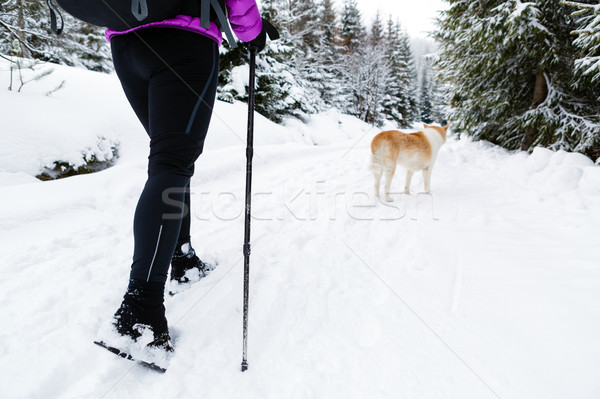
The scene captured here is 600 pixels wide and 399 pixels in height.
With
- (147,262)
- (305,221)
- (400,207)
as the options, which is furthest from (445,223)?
(147,262)

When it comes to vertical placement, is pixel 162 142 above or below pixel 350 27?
below

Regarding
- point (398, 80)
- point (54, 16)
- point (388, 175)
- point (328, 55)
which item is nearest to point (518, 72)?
point (388, 175)

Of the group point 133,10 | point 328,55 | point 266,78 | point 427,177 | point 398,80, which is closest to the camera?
point 133,10

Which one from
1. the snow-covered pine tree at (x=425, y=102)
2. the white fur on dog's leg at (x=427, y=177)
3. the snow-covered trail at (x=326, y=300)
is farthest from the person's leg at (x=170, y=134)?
the snow-covered pine tree at (x=425, y=102)

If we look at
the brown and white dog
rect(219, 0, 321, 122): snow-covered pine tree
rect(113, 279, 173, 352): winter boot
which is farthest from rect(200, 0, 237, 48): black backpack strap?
rect(219, 0, 321, 122): snow-covered pine tree

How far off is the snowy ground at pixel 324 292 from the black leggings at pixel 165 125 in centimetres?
46

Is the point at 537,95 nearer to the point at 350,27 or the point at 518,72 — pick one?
the point at 518,72

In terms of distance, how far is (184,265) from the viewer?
5.21 ft

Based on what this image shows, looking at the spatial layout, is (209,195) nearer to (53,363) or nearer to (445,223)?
(53,363)

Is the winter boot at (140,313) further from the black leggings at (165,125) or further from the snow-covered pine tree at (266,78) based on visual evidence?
the snow-covered pine tree at (266,78)

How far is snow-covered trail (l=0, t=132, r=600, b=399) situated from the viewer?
1017 mm

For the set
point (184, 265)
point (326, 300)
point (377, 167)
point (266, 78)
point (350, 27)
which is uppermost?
point (350, 27)

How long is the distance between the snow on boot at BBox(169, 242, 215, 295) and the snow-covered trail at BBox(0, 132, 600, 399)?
0.08 metres

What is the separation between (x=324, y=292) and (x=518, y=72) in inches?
258
